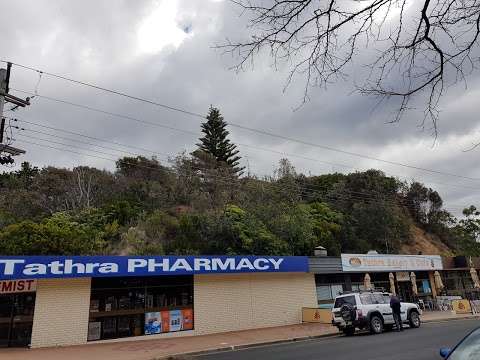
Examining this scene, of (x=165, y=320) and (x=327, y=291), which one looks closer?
(x=165, y=320)

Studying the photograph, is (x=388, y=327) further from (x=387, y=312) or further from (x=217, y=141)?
(x=217, y=141)

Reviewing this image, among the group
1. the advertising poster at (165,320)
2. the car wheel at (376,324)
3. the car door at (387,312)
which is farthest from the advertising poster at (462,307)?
the advertising poster at (165,320)

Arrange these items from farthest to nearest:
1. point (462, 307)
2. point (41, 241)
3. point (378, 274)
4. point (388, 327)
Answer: point (378, 274), point (462, 307), point (41, 241), point (388, 327)

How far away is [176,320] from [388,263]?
16.7 m

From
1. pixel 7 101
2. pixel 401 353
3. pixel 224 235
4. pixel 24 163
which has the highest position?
pixel 24 163

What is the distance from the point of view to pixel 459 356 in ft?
16.6

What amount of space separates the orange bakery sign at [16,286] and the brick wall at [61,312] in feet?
0.96

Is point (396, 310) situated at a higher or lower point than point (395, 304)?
lower

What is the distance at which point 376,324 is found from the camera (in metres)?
19.2

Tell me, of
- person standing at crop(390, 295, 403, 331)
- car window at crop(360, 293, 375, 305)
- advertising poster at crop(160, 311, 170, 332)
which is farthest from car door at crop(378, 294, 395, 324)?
advertising poster at crop(160, 311, 170, 332)

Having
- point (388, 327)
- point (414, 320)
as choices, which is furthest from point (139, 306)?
point (414, 320)

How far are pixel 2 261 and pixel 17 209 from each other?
2475 centimetres

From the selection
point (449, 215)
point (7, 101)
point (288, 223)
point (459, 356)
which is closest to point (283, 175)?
point (288, 223)

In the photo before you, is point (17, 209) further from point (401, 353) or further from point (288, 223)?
point (401, 353)
